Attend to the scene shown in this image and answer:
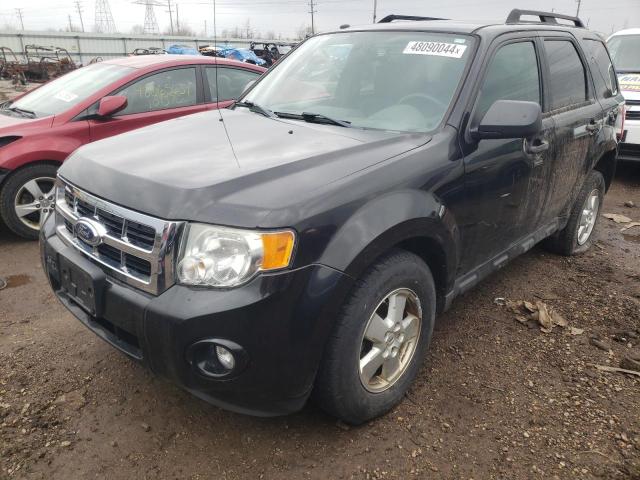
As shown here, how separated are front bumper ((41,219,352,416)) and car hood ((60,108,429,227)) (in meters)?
0.28

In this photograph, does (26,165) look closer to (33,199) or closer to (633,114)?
(33,199)

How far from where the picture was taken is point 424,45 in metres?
2.87

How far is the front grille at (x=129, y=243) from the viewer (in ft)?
6.07

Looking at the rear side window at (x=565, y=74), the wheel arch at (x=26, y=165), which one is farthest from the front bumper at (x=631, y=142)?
the wheel arch at (x=26, y=165)

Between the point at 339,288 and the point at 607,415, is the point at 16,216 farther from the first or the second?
the point at 607,415

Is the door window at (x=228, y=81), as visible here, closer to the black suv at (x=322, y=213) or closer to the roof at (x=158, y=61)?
the roof at (x=158, y=61)

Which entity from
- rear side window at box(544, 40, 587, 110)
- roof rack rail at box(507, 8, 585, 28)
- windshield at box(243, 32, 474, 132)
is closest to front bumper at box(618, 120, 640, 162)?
roof rack rail at box(507, 8, 585, 28)

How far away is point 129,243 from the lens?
1962 millimetres

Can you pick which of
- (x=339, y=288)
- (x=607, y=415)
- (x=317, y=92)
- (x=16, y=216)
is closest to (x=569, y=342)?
(x=607, y=415)

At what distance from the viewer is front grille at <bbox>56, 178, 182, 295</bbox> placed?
1850 mm

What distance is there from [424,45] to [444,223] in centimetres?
113

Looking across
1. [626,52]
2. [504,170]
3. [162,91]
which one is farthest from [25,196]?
[626,52]

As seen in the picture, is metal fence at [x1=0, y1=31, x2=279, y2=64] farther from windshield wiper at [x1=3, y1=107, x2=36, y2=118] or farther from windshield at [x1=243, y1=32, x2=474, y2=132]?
windshield at [x1=243, y1=32, x2=474, y2=132]

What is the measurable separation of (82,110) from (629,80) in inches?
291
